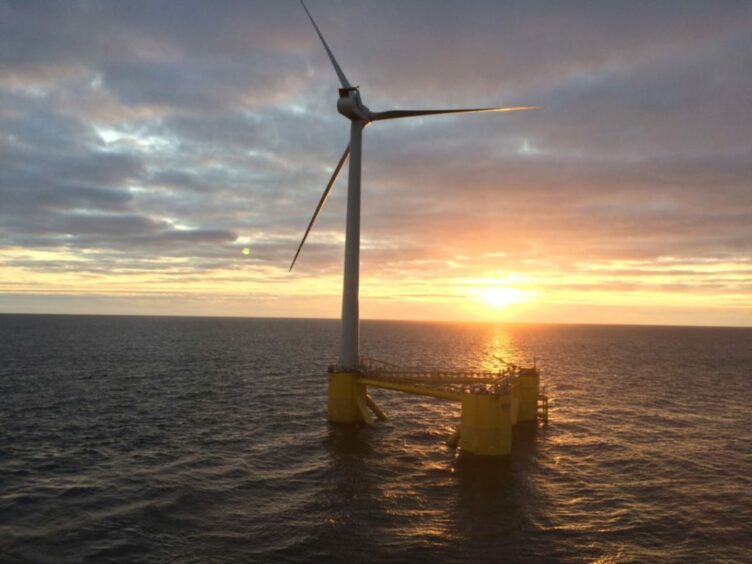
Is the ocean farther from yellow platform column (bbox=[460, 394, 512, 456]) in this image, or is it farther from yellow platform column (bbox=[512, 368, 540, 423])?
yellow platform column (bbox=[512, 368, 540, 423])

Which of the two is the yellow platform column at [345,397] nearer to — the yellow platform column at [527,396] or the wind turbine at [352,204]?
the wind turbine at [352,204]

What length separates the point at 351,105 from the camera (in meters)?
52.6

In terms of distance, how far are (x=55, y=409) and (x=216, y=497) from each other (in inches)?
1508

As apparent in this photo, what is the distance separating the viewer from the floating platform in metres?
43.4

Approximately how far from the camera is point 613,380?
4008 inches

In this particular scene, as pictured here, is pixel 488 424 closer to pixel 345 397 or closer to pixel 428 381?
pixel 428 381

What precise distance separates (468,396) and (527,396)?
674 inches

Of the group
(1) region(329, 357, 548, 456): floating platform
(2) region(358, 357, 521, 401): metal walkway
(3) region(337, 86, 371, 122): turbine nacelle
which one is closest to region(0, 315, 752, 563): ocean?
(1) region(329, 357, 548, 456): floating platform

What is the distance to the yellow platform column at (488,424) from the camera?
4316 centimetres

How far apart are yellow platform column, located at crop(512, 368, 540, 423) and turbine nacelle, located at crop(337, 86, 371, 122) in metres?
31.3

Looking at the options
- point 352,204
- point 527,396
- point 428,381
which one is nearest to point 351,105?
point 352,204

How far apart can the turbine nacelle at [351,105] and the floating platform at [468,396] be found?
79.2ft

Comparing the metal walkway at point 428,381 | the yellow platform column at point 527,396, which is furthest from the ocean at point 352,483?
the metal walkway at point 428,381

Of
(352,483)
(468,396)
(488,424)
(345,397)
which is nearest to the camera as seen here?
(352,483)
